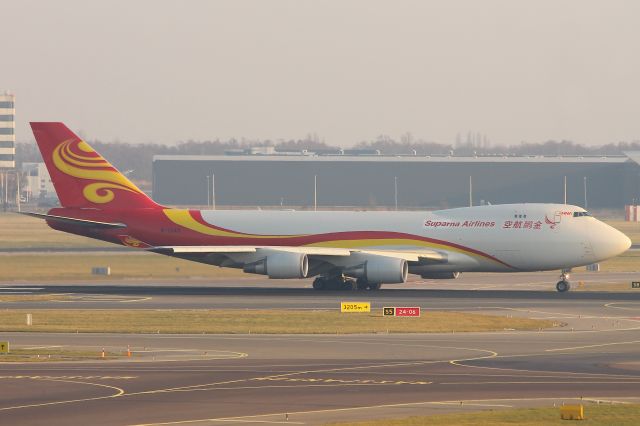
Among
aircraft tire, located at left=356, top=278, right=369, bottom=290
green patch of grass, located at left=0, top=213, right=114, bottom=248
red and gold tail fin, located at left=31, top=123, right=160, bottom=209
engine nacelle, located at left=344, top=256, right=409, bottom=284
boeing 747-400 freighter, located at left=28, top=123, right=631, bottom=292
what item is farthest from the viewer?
green patch of grass, located at left=0, top=213, right=114, bottom=248

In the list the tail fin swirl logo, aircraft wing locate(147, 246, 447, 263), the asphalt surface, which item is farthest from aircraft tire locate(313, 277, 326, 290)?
the asphalt surface

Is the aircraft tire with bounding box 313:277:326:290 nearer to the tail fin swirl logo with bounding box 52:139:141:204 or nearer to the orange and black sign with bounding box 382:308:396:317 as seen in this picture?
the tail fin swirl logo with bounding box 52:139:141:204

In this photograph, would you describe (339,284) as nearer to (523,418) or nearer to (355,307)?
(355,307)

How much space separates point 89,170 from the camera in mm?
81875

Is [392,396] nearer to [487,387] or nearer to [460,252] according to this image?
[487,387]

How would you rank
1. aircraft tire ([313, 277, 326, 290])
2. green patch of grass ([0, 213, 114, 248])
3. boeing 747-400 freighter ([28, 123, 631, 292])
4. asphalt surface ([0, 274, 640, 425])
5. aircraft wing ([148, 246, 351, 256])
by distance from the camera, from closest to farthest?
asphalt surface ([0, 274, 640, 425])
aircraft wing ([148, 246, 351, 256])
boeing 747-400 freighter ([28, 123, 631, 292])
aircraft tire ([313, 277, 326, 290])
green patch of grass ([0, 213, 114, 248])

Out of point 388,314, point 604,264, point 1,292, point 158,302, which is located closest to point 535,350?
point 388,314

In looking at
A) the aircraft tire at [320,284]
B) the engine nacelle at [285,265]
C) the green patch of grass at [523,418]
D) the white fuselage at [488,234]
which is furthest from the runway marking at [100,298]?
the green patch of grass at [523,418]

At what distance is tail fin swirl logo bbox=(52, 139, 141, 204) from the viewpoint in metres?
81.4

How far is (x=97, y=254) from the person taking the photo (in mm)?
108562

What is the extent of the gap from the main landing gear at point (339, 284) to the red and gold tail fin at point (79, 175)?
12.6 metres

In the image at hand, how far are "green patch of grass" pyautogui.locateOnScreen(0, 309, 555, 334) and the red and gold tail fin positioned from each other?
18.9m

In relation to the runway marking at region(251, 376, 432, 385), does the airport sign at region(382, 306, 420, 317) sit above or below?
above

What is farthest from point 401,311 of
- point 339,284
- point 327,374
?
point 327,374
